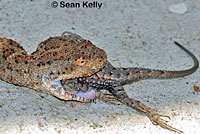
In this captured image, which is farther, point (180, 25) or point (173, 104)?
point (180, 25)

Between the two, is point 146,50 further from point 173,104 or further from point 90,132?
point 90,132

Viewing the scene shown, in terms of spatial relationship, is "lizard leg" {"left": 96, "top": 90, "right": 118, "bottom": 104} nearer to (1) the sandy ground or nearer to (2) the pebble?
(1) the sandy ground

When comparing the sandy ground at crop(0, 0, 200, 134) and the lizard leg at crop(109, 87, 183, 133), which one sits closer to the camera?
the sandy ground at crop(0, 0, 200, 134)

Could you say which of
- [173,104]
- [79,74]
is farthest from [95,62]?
[173,104]

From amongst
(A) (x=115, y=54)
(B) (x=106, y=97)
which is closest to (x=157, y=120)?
(B) (x=106, y=97)

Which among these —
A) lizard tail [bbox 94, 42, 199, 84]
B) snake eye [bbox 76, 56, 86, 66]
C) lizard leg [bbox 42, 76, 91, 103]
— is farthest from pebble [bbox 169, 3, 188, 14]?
lizard leg [bbox 42, 76, 91, 103]

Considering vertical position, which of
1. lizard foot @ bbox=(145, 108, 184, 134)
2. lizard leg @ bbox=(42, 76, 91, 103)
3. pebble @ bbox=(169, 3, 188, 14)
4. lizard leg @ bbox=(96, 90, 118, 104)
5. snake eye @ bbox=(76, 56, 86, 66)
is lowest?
lizard foot @ bbox=(145, 108, 184, 134)
